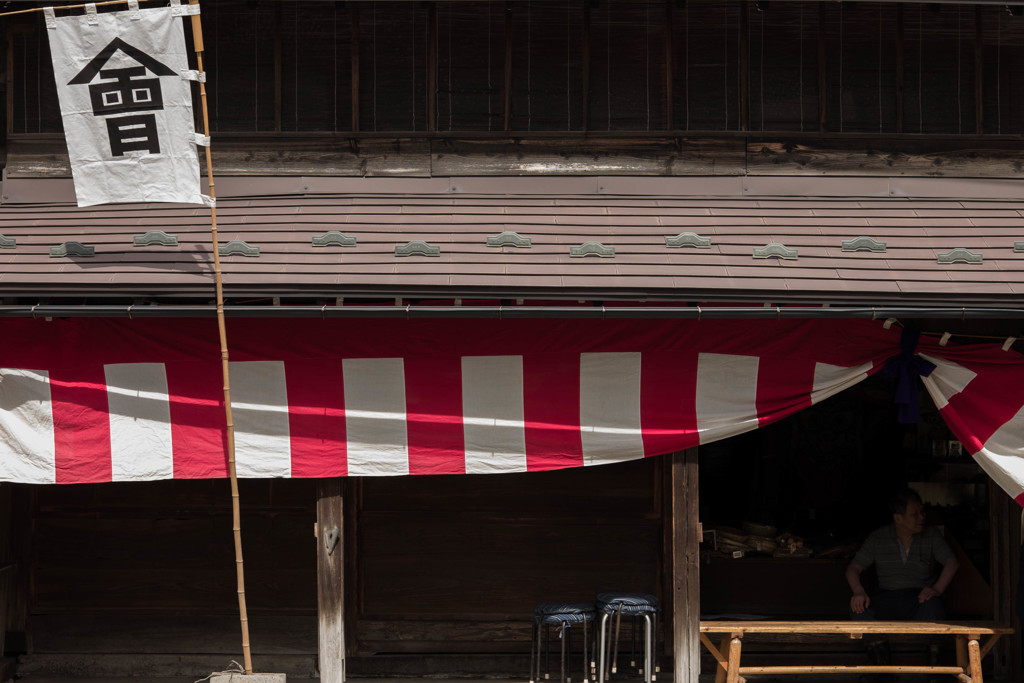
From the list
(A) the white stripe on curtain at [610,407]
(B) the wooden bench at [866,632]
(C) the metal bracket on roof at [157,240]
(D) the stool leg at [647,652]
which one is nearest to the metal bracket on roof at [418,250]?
(A) the white stripe on curtain at [610,407]

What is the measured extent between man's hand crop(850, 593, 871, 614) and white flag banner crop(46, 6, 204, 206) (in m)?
5.44

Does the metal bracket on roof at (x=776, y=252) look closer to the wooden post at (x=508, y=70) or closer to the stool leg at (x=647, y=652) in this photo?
the wooden post at (x=508, y=70)

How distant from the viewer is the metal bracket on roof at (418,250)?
7.30 m

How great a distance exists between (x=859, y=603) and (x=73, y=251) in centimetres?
609

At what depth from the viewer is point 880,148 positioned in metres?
8.59

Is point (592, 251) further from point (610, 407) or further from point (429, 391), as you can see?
point (429, 391)

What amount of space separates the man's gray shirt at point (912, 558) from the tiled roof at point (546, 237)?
7.26 feet

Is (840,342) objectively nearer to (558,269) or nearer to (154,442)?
(558,269)

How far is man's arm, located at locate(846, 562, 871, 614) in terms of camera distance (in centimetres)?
827

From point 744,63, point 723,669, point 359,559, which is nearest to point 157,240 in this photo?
point 359,559

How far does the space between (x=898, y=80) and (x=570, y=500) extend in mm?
4147

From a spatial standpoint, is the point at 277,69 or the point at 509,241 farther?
the point at 277,69

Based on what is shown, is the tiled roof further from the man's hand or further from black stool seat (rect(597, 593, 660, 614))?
the man's hand

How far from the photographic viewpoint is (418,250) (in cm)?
732
